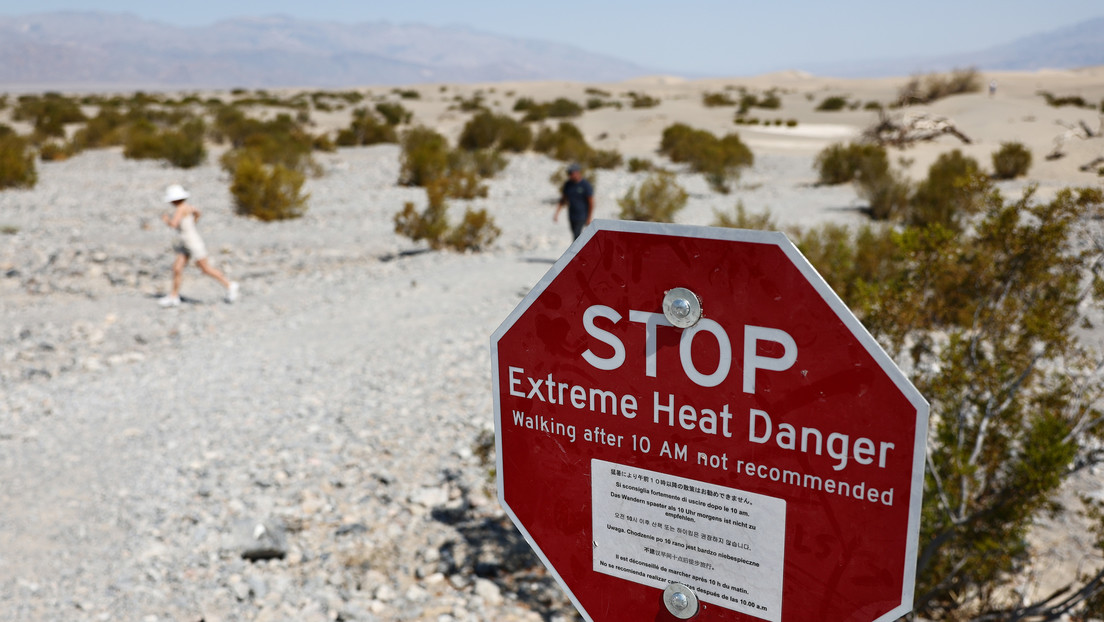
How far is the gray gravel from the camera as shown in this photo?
12.6 ft

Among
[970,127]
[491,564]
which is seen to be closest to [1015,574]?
[491,564]

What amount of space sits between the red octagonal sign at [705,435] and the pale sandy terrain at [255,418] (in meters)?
2.48

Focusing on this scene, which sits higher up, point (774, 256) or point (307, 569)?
point (774, 256)

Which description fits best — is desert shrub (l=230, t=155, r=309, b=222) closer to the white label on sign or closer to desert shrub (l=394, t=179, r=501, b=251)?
desert shrub (l=394, t=179, r=501, b=251)

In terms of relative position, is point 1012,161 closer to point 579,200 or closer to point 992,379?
point 579,200

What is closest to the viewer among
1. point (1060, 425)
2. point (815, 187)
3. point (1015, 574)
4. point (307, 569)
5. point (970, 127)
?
point (1060, 425)

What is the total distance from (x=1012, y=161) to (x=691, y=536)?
67.9 ft

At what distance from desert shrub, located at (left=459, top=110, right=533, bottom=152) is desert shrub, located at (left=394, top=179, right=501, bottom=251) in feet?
43.6

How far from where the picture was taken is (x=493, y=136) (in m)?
25.7

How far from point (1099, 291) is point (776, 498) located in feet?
10.2

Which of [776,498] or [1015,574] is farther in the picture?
[1015,574]

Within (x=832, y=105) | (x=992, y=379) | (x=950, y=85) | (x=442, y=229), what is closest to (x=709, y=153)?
(x=442, y=229)

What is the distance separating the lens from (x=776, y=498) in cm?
121

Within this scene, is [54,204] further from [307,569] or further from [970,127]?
[970,127]
